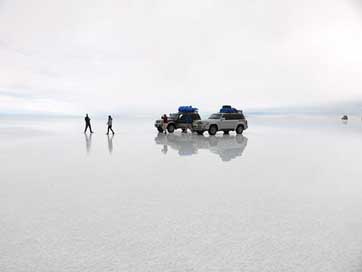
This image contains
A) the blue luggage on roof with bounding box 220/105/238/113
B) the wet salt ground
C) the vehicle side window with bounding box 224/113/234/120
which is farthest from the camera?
the blue luggage on roof with bounding box 220/105/238/113

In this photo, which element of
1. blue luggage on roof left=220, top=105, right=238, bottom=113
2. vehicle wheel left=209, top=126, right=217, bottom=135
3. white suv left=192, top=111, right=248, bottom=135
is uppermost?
blue luggage on roof left=220, top=105, right=238, bottom=113

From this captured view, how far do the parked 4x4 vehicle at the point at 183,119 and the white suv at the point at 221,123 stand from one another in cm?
135

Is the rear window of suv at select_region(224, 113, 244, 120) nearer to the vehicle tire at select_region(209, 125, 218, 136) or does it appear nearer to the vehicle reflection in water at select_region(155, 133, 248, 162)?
the vehicle tire at select_region(209, 125, 218, 136)

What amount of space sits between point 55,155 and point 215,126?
51.7 feet

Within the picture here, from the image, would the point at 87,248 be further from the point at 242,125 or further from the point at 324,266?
the point at 242,125

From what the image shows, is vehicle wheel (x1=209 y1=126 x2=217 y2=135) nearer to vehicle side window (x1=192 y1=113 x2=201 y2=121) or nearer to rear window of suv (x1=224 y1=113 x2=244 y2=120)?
rear window of suv (x1=224 y1=113 x2=244 y2=120)

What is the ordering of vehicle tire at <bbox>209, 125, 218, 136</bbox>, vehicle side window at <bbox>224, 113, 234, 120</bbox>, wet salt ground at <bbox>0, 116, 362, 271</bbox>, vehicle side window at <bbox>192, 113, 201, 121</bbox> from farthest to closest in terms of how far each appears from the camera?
vehicle side window at <bbox>192, 113, 201, 121</bbox> → vehicle side window at <bbox>224, 113, 234, 120</bbox> → vehicle tire at <bbox>209, 125, 218, 136</bbox> → wet salt ground at <bbox>0, 116, 362, 271</bbox>

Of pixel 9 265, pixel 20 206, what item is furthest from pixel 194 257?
pixel 20 206

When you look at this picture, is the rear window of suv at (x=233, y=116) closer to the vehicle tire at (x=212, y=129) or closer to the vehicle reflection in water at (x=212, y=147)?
the vehicle tire at (x=212, y=129)

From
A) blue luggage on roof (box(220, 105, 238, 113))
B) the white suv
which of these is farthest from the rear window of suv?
blue luggage on roof (box(220, 105, 238, 113))

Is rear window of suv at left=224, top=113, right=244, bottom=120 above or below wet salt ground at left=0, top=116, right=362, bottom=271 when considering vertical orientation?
above

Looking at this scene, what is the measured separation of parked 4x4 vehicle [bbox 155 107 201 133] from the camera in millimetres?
28250

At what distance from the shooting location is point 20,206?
6145 millimetres

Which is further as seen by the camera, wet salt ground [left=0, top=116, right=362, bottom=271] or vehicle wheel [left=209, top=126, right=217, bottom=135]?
vehicle wheel [left=209, top=126, right=217, bottom=135]
